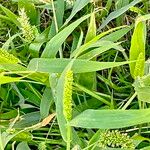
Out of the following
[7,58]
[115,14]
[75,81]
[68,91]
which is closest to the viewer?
[68,91]

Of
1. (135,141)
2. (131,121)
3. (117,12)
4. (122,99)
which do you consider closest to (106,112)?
(131,121)

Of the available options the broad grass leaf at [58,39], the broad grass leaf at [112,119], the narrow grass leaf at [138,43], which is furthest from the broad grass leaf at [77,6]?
the broad grass leaf at [112,119]

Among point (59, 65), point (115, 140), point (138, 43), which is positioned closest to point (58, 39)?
point (59, 65)

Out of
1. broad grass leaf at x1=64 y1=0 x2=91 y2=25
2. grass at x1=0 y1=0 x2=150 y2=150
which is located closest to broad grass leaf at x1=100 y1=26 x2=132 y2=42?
grass at x1=0 y1=0 x2=150 y2=150

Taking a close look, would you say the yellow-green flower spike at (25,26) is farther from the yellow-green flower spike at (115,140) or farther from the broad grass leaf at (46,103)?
the yellow-green flower spike at (115,140)

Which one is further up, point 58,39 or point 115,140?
point 58,39

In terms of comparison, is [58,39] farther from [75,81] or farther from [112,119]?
[112,119]

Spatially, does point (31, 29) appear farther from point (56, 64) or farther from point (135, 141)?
point (135, 141)
